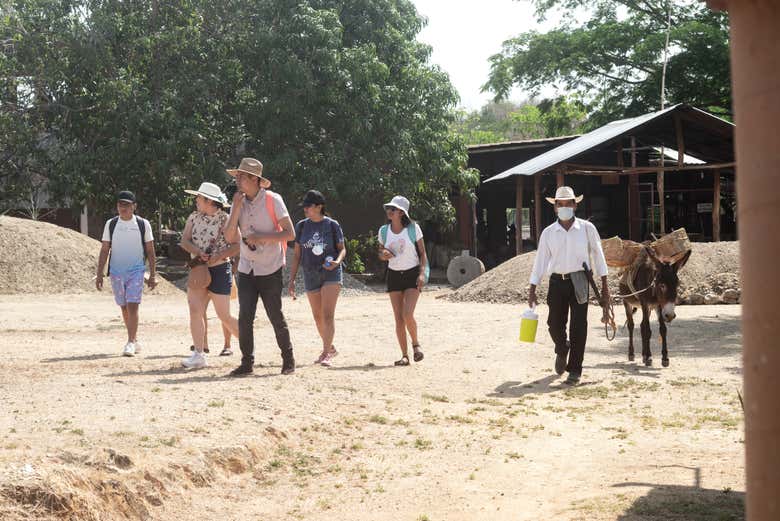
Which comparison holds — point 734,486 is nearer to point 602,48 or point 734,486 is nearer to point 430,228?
point 430,228

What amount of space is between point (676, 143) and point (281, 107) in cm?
1206

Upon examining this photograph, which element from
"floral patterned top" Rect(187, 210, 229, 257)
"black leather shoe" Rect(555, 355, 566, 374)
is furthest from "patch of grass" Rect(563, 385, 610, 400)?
"floral patterned top" Rect(187, 210, 229, 257)

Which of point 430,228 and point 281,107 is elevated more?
point 281,107

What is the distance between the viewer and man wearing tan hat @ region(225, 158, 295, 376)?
9.27 meters

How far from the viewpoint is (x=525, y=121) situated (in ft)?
217

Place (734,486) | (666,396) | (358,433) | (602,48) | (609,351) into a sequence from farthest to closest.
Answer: (602,48)
(609,351)
(666,396)
(358,433)
(734,486)

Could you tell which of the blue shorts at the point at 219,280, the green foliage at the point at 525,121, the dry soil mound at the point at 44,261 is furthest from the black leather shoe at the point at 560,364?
the green foliage at the point at 525,121

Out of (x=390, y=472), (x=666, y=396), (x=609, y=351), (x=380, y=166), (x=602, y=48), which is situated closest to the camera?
(x=390, y=472)

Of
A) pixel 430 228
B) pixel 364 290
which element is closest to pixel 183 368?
pixel 364 290

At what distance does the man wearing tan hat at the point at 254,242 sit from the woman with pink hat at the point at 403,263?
1640mm

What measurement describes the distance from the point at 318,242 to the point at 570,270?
8.92 feet

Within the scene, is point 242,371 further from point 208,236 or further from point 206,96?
point 206,96

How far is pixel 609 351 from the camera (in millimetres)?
12539

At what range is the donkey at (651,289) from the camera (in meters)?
10.8
